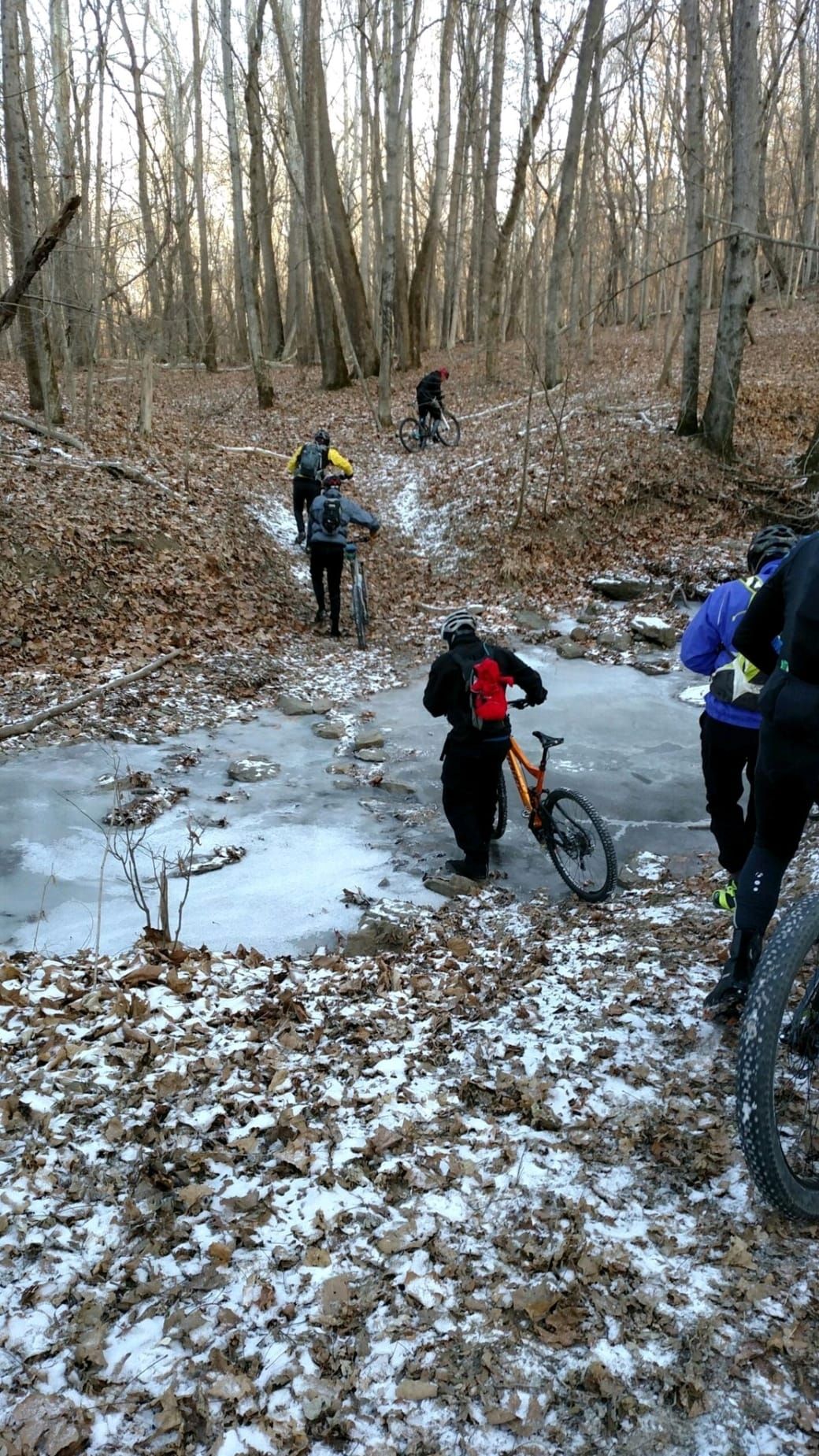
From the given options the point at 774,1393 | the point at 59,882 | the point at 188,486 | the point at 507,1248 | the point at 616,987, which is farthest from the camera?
the point at 188,486

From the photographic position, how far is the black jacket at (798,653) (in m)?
2.97

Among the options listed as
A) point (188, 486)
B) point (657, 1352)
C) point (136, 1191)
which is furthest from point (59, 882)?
point (188, 486)

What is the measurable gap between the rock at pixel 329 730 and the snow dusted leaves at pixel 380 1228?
4614mm

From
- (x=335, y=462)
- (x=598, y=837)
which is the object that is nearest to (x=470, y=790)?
A: (x=598, y=837)

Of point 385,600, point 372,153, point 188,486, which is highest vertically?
point 372,153

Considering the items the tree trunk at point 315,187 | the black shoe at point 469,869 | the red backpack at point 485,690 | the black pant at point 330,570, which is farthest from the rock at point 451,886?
the tree trunk at point 315,187

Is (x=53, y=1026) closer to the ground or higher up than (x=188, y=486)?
closer to the ground

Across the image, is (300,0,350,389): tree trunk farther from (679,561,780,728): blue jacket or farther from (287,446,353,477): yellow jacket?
(679,561,780,728): blue jacket

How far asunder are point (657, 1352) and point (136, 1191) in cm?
171

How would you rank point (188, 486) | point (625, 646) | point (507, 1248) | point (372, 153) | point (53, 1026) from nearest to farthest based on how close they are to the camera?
point (507, 1248) → point (53, 1026) → point (625, 646) → point (188, 486) → point (372, 153)

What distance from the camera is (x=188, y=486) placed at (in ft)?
46.1

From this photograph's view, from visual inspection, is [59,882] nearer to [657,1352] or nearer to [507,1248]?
[507,1248]

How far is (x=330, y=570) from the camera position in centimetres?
1168

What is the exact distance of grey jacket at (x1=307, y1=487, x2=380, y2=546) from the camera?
11.3 metres
